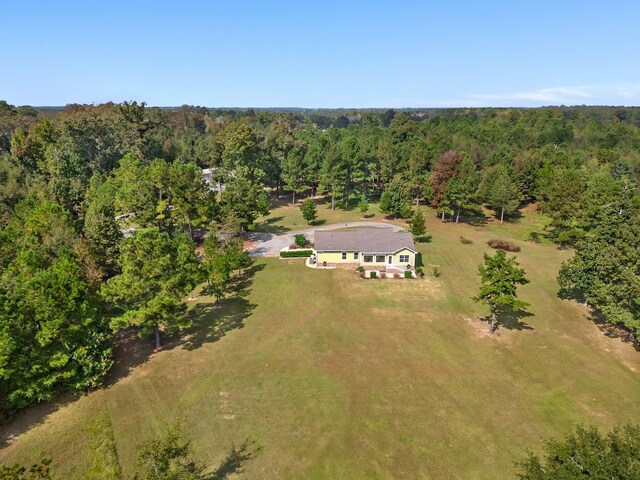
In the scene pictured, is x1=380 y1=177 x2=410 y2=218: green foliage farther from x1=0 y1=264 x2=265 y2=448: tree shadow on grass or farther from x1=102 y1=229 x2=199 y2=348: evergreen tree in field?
x1=102 y1=229 x2=199 y2=348: evergreen tree in field

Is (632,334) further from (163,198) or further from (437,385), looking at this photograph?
(163,198)

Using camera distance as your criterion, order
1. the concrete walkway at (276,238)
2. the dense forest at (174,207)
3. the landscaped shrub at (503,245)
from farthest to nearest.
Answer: the landscaped shrub at (503,245), the concrete walkway at (276,238), the dense forest at (174,207)

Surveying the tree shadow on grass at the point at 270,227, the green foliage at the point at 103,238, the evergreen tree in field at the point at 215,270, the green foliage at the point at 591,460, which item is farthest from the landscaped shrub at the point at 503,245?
the green foliage at the point at 103,238

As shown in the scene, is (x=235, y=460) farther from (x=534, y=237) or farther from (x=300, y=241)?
(x=534, y=237)

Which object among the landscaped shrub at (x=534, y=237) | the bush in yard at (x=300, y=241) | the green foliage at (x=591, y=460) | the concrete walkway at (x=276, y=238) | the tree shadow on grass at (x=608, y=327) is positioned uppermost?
the green foliage at (x=591, y=460)

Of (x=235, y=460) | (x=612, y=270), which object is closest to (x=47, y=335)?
(x=235, y=460)

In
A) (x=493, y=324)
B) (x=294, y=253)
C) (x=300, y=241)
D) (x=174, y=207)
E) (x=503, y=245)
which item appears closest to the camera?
(x=493, y=324)

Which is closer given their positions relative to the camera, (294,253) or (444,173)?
(294,253)

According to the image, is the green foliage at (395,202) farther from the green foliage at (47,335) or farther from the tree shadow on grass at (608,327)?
the green foliage at (47,335)
